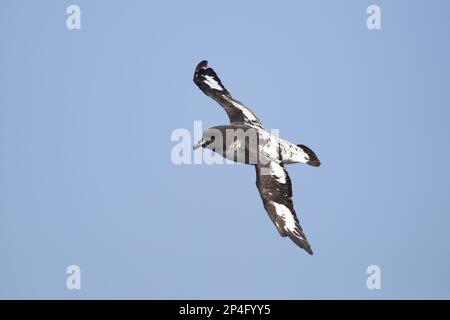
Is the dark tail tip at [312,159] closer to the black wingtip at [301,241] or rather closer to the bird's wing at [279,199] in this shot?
the bird's wing at [279,199]

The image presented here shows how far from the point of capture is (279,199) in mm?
21266

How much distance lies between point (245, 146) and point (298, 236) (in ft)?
10.2

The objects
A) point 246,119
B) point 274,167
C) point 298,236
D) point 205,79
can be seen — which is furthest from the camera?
point 205,79

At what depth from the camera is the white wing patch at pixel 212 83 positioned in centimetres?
2611

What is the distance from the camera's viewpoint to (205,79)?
1042 inches

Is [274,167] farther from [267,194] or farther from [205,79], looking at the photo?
[205,79]

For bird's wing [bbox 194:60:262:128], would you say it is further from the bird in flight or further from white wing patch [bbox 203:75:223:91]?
the bird in flight

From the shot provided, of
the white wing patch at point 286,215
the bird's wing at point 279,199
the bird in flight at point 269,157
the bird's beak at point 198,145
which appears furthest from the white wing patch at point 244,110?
the white wing patch at point 286,215

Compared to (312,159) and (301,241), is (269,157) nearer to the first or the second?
(312,159)

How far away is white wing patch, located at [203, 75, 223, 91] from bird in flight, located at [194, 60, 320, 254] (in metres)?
2.35

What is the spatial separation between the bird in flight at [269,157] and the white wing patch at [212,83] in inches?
92.4

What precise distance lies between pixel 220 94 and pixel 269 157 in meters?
4.33

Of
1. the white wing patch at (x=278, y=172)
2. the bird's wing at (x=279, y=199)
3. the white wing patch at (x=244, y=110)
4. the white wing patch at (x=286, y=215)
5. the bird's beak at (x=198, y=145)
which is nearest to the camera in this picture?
the bird's wing at (x=279, y=199)
